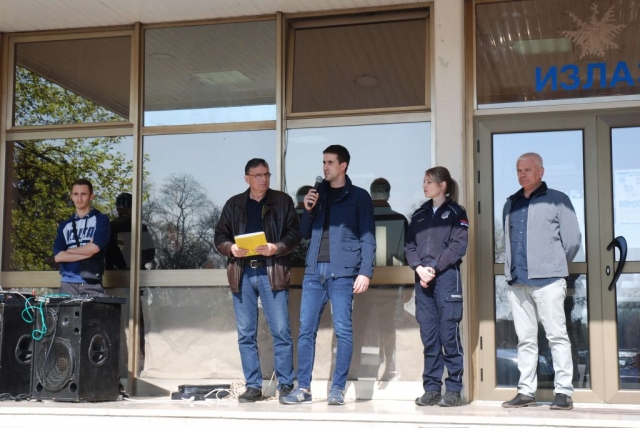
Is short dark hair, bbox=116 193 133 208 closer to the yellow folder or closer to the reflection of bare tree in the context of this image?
the reflection of bare tree

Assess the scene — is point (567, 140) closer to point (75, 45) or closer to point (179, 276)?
point (179, 276)

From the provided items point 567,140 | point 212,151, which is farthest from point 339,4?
point 567,140

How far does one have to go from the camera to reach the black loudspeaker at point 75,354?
5859 millimetres

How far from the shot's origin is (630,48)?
20.2 feet

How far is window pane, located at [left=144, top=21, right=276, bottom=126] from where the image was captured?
6.82 meters

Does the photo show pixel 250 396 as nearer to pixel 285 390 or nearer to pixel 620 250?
pixel 285 390

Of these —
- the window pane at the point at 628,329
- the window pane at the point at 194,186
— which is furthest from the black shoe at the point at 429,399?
the window pane at the point at 194,186

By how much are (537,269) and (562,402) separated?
33.1 inches

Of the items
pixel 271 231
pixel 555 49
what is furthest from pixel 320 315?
pixel 555 49

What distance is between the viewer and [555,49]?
20.6 feet

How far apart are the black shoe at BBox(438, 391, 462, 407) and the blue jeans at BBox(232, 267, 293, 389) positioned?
1.05 meters

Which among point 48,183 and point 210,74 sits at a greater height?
point 210,74

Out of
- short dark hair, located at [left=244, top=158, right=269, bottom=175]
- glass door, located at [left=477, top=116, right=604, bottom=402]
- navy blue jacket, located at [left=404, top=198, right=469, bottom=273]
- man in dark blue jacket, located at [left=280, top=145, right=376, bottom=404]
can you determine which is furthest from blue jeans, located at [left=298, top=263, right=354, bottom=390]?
glass door, located at [left=477, top=116, right=604, bottom=402]

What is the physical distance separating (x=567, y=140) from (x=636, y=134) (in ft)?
1.51
